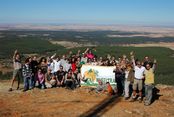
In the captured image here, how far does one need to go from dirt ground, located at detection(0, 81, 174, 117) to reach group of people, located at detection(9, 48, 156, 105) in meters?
0.56

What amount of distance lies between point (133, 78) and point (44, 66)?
15.8ft

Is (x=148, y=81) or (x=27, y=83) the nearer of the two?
(x=148, y=81)

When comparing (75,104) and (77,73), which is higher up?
Answer: (77,73)

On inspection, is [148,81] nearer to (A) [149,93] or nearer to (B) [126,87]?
(A) [149,93]

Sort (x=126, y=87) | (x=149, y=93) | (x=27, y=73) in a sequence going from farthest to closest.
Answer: (x=27, y=73) < (x=126, y=87) < (x=149, y=93)

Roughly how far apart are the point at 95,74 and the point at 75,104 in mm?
3779

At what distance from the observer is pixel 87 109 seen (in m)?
15.0

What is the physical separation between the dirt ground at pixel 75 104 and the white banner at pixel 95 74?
71cm

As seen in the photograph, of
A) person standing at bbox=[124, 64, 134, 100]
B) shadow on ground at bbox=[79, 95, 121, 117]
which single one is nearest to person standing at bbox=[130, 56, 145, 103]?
person standing at bbox=[124, 64, 134, 100]

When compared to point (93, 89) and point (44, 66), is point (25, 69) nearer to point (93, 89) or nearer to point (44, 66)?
point (44, 66)

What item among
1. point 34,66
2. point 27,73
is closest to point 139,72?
point 34,66

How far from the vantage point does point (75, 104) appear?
52.1 feet

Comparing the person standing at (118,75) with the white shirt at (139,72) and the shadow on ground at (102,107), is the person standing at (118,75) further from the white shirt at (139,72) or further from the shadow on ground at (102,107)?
the white shirt at (139,72)

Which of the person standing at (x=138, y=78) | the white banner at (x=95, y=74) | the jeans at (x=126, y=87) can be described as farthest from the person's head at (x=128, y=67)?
the white banner at (x=95, y=74)
